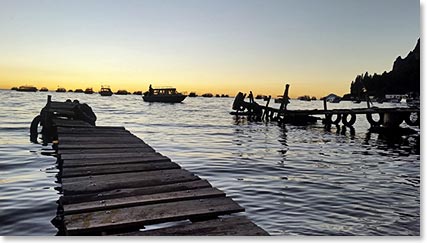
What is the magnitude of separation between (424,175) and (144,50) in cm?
423

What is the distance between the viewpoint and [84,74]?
18.4 ft

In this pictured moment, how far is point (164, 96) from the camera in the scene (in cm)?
4894

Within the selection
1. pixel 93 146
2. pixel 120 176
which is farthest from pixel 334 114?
pixel 120 176

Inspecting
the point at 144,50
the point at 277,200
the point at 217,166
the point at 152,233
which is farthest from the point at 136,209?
the point at 217,166

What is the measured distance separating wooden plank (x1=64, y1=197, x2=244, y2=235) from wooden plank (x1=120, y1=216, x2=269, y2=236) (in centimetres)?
15

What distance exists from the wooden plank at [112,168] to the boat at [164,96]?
4375 centimetres

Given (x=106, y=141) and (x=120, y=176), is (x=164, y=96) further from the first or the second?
(x=120, y=176)

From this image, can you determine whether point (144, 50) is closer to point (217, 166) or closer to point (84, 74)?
point (84, 74)

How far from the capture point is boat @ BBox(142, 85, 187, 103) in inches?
1898

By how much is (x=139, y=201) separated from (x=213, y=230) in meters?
0.71

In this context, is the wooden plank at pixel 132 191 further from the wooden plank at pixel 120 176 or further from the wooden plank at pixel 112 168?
the wooden plank at pixel 112 168

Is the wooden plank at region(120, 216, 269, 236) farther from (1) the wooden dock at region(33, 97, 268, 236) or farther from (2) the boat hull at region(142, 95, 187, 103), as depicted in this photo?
(2) the boat hull at region(142, 95, 187, 103)

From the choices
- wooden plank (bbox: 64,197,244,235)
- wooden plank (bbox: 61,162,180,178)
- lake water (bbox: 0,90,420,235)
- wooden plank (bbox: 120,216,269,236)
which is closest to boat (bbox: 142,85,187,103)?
lake water (bbox: 0,90,420,235)

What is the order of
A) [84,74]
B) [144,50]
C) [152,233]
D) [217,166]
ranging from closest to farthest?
[152,233] → [84,74] → [144,50] → [217,166]
